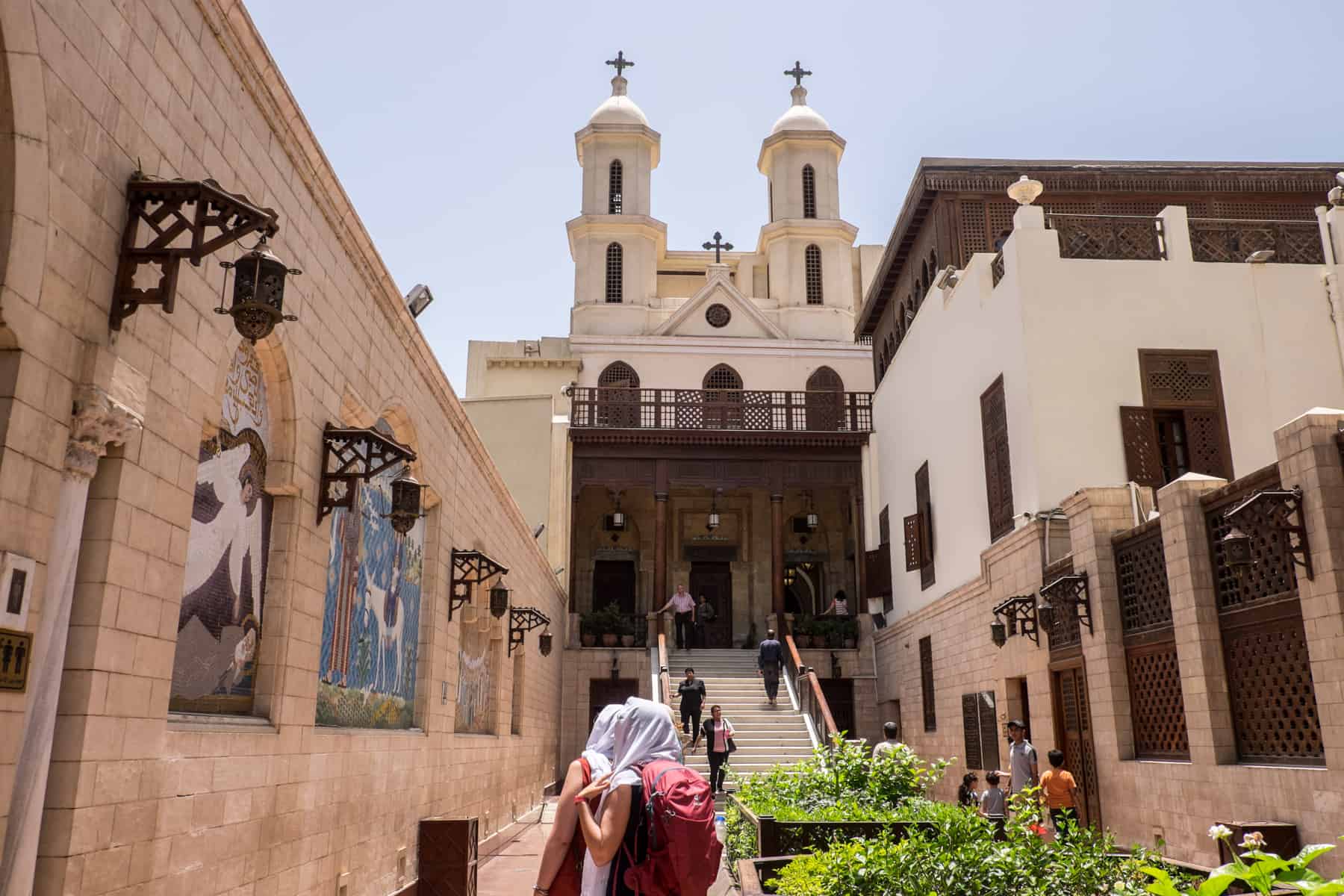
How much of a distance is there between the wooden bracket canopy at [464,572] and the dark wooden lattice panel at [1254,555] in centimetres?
618

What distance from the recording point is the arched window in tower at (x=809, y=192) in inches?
1082

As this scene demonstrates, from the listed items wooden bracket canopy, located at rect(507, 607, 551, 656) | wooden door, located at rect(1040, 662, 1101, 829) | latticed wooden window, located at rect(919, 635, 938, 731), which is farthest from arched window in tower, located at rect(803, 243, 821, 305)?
wooden door, located at rect(1040, 662, 1101, 829)

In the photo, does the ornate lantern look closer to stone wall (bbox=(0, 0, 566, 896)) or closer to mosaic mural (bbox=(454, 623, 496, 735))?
stone wall (bbox=(0, 0, 566, 896))

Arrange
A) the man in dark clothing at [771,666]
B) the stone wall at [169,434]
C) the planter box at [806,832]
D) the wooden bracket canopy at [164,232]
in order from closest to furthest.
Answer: the stone wall at [169,434] < the wooden bracket canopy at [164,232] < the planter box at [806,832] < the man in dark clothing at [771,666]

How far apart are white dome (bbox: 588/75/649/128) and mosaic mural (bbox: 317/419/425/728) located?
2020cm

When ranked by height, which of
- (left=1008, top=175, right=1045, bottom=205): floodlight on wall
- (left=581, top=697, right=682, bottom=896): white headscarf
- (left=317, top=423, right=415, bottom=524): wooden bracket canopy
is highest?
(left=1008, top=175, right=1045, bottom=205): floodlight on wall

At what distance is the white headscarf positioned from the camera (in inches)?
130

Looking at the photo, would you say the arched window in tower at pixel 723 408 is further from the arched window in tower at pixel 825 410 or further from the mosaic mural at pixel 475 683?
the mosaic mural at pixel 475 683

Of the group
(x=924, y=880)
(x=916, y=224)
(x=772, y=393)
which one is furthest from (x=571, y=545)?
(x=924, y=880)

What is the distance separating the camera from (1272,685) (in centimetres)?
803

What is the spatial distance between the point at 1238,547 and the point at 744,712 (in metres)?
11.3

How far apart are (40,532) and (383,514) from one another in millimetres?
4273

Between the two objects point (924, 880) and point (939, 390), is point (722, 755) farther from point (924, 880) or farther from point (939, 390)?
point (924, 880)

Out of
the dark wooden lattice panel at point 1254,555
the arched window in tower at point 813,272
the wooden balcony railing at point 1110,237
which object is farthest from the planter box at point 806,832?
the arched window in tower at point 813,272
